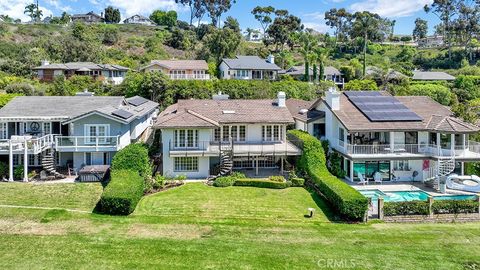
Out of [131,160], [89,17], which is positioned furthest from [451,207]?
[89,17]

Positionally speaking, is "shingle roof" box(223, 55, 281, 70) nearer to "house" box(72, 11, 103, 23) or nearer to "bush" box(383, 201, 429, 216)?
"bush" box(383, 201, 429, 216)

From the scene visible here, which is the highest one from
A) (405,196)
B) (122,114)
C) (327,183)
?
(122,114)

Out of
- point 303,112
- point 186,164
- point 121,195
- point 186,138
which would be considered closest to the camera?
point 121,195

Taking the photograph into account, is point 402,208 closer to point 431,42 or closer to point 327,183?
point 327,183

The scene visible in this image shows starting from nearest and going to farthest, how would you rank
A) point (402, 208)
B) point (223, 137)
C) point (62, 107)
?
point (402, 208), point (223, 137), point (62, 107)

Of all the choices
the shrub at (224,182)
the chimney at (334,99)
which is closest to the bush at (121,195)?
the shrub at (224,182)

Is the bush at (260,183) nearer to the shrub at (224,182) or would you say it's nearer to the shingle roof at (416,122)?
the shrub at (224,182)

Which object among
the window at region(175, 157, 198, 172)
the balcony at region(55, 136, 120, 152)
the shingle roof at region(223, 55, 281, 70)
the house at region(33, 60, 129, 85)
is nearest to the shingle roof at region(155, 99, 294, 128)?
the window at region(175, 157, 198, 172)
